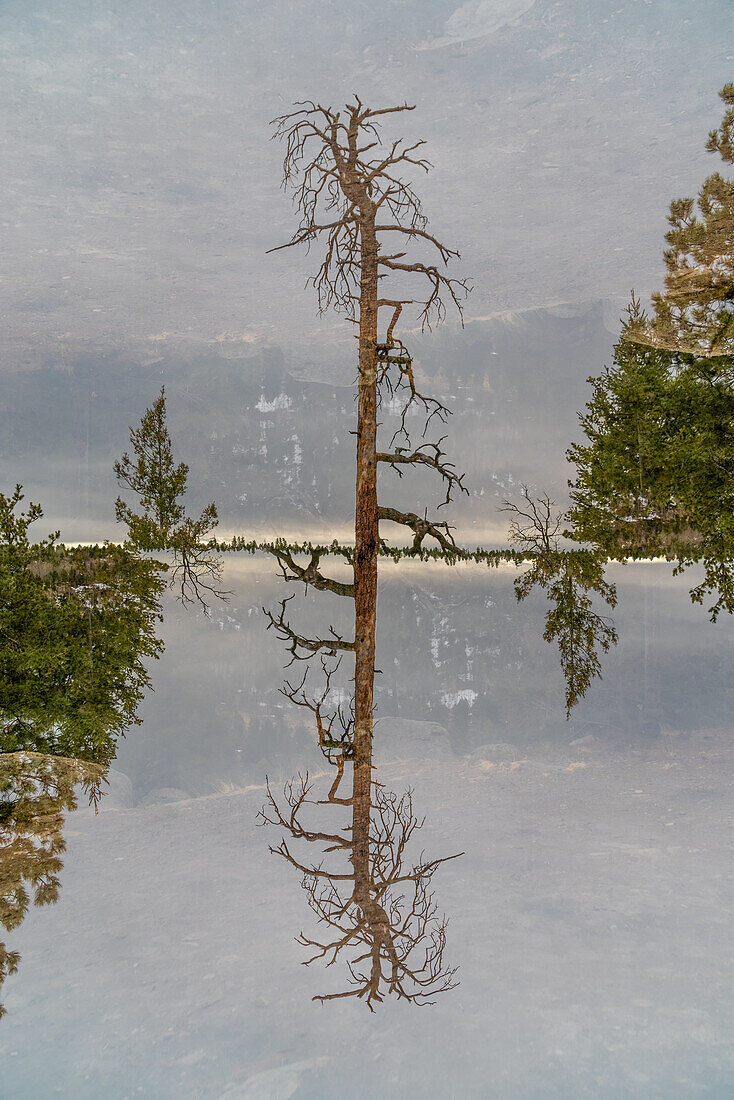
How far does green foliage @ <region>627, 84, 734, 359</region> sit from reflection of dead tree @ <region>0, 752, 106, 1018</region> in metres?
14.2

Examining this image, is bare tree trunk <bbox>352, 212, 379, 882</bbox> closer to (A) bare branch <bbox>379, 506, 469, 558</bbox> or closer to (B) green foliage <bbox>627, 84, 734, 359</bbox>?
(A) bare branch <bbox>379, 506, 469, 558</bbox>

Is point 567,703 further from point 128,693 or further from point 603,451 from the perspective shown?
point 603,451

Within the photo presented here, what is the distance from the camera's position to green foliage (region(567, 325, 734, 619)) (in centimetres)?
1855

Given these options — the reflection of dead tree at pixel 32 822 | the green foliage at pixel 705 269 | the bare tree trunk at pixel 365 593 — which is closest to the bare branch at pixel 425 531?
the bare tree trunk at pixel 365 593

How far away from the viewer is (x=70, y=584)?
15.1 meters

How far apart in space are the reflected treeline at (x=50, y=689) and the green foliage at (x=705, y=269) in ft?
41.0

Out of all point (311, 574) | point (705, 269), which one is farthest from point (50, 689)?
point (705, 269)

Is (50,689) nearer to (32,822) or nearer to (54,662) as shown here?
(54,662)

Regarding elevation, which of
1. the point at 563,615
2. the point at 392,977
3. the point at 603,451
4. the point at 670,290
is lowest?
the point at 392,977

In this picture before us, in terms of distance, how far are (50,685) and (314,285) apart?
769cm

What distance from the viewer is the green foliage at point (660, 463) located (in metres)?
18.5

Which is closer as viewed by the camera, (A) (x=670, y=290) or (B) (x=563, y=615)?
(B) (x=563, y=615)

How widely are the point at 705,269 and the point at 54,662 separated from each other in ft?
47.6

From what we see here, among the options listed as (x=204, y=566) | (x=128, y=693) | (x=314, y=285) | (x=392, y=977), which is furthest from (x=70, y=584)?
(x=392, y=977)
